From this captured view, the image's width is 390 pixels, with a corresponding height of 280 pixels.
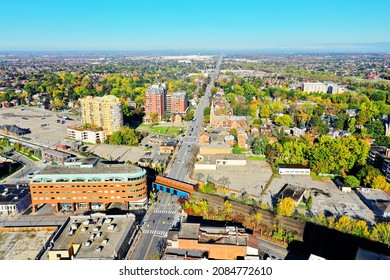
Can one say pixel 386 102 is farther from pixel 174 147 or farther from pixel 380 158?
pixel 174 147

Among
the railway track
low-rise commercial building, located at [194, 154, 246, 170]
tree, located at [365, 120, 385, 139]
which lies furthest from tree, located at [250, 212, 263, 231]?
tree, located at [365, 120, 385, 139]

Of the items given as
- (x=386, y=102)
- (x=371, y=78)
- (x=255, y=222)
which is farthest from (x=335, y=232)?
(x=371, y=78)

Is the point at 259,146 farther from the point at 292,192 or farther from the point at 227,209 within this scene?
the point at 227,209

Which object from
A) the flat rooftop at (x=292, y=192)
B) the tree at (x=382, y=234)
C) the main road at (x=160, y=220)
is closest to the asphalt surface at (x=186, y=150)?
the main road at (x=160, y=220)

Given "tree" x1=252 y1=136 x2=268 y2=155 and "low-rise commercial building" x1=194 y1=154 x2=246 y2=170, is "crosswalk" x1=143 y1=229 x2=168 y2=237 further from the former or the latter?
"tree" x1=252 y1=136 x2=268 y2=155

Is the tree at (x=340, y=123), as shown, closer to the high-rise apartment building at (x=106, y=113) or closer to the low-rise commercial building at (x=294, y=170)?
the low-rise commercial building at (x=294, y=170)

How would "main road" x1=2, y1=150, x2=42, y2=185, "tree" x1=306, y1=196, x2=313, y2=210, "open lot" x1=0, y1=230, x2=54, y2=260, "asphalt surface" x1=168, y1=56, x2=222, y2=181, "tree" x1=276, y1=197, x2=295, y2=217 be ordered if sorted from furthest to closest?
1. "asphalt surface" x1=168, y1=56, x2=222, y2=181
2. "main road" x1=2, y1=150, x2=42, y2=185
3. "tree" x1=306, y1=196, x2=313, y2=210
4. "tree" x1=276, y1=197, x2=295, y2=217
5. "open lot" x1=0, y1=230, x2=54, y2=260

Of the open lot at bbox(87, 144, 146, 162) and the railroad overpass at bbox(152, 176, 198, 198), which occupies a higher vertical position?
the railroad overpass at bbox(152, 176, 198, 198)
